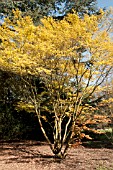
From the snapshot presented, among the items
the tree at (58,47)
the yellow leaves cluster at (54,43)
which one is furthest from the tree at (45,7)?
the yellow leaves cluster at (54,43)

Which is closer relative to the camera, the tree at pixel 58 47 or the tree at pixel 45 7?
the tree at pixel 58 47

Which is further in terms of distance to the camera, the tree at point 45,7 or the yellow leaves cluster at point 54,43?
the tree at point 45,7

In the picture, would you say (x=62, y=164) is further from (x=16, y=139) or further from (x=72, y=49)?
(x=16, y=139)

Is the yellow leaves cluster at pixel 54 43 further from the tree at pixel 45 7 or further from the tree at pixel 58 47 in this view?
the tree at pixel 45 7

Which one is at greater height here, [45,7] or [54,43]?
[45,7]

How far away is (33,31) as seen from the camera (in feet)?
17.8

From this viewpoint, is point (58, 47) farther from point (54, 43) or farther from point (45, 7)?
point (45, 7)

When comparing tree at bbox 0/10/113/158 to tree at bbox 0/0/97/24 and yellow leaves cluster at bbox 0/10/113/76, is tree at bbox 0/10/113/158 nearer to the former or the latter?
yellow leaves cluster at bbox 0/10/113/76

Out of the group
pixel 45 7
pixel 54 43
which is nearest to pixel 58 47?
pixel 54 43

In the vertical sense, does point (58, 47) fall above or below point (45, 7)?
below

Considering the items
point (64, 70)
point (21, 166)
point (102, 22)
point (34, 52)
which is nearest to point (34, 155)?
point (21, 166)

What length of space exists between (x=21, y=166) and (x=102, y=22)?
14.3 feet

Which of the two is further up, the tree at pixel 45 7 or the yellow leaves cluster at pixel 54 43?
the tree at pixel 45 7

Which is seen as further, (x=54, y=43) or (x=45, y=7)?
(x=45, y=7)
